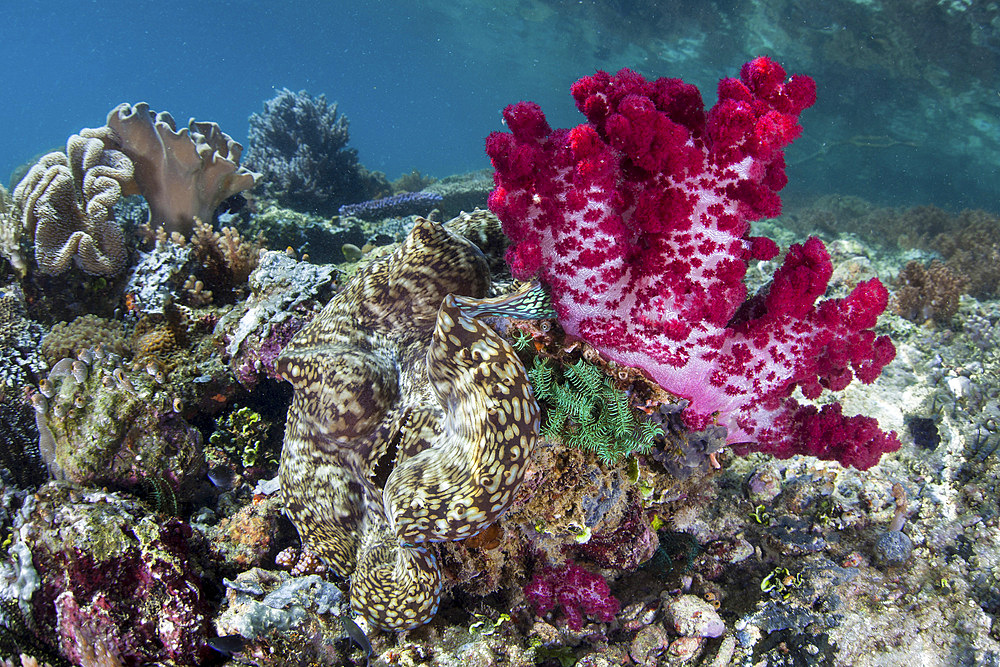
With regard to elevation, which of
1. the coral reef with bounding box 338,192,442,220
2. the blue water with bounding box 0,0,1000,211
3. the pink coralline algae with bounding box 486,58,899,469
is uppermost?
the blue water with bounding box 0,0,1000,211

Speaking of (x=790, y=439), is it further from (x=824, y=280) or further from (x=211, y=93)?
(x=211, y=93)

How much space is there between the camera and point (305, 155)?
1027cm

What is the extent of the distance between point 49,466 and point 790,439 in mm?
4197

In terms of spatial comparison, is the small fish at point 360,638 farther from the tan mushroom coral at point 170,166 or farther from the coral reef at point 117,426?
the tan mushroom coral at point 170,166

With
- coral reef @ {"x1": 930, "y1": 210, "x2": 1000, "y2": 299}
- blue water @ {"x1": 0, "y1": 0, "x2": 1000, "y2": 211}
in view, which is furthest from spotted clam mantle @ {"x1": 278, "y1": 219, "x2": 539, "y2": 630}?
blue water @ {"x1": 0, "y1": 0, "x2": 1000, "y2": 211}

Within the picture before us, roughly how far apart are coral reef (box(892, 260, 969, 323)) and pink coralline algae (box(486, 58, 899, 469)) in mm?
4593

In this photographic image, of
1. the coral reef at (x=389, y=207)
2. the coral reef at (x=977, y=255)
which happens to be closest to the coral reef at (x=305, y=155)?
the coral reef at (x=389, y=207)

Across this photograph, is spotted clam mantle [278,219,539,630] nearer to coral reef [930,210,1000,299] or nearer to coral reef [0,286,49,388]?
coral reef [0,286,49,388]

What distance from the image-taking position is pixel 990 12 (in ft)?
69.8

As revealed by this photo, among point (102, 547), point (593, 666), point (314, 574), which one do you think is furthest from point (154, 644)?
point (593, 666)

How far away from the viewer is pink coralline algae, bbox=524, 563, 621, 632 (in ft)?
7.80

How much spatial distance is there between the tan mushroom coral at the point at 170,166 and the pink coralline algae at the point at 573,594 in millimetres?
4810

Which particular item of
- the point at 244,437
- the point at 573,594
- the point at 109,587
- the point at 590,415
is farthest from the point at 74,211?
the point at 573,594

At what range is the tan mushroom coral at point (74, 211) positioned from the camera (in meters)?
4.12
